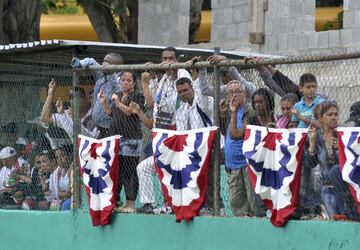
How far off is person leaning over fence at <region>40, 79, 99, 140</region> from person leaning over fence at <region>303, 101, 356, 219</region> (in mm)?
3153

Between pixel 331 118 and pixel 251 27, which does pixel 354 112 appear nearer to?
pixel 331 118

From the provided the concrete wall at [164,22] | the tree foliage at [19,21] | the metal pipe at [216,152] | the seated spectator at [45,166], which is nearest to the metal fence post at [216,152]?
the metal pipe at [216,152]

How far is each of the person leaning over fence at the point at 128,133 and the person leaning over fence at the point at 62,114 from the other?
1.99ft

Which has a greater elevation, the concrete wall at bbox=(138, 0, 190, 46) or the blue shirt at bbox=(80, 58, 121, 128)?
the concrete wall at bbox=(138, 0, 190, 46)

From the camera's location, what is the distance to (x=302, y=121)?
963 centimetres

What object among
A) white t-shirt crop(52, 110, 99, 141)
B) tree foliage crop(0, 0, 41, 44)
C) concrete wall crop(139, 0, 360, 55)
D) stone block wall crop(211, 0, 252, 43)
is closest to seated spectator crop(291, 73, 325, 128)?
white t-shirt crop(52, 110, 99, 141)

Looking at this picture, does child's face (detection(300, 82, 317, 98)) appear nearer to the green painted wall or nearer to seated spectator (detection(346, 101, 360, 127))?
seated spectator (detection(346, 101, 360, 127))

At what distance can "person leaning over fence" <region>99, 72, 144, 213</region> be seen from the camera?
11.4m

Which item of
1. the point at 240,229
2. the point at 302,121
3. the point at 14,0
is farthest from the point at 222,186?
the point at 14,0

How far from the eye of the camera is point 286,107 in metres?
9.85

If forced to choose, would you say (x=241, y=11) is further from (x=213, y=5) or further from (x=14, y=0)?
(x=14, y=0)

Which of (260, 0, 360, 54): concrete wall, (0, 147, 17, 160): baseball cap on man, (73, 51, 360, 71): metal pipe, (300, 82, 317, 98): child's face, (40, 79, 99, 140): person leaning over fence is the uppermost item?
(260, 0, 360, 54): concrete wall

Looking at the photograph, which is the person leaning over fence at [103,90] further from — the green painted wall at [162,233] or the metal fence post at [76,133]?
the green painted wall at [162,233]

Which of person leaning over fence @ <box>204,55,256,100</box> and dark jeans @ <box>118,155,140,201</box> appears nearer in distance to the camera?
person leaning over fence @ <box>204,55,256,100</box>
